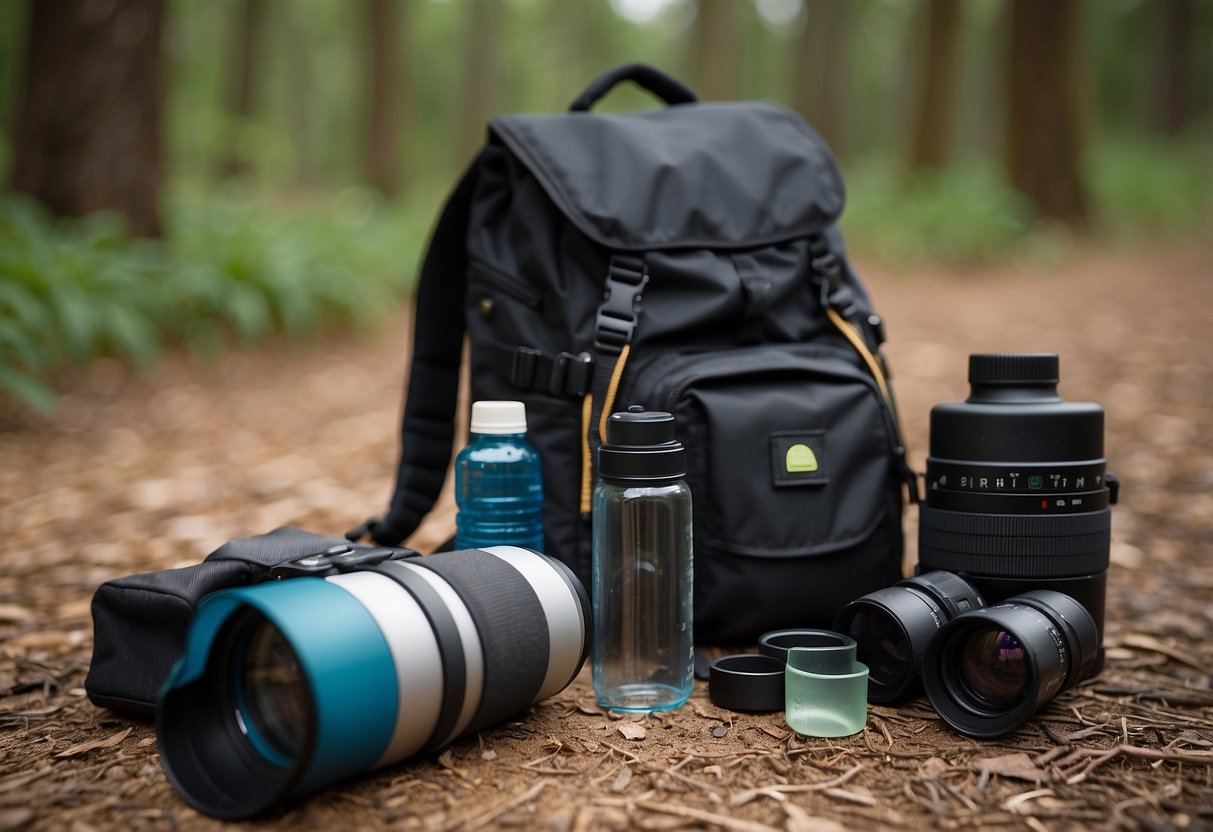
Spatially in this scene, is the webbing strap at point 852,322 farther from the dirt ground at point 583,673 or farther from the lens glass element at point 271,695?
the lens glass element at point 271,695

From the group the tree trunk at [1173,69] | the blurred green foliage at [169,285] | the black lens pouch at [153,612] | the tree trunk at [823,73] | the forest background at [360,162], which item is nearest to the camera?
the black lens pouch at [153,612]

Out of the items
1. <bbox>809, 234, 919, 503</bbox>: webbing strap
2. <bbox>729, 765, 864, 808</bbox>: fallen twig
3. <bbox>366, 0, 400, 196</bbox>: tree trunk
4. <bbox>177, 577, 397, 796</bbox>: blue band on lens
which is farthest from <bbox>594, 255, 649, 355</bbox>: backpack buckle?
<bbox>366, 0, 400, 196</bbox>: tree trunk

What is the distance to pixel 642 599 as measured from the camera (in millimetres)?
2117

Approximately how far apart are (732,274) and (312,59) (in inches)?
1094

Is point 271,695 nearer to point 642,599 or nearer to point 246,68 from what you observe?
point 642,599

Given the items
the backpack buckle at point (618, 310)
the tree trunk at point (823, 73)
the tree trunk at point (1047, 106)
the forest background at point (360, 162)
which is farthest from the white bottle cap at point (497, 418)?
the tree trunk at point (823, 73)

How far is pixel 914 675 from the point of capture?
79.9 inches

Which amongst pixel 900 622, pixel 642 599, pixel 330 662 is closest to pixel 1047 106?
pixel 900 622

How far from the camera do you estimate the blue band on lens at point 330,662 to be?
1.52m

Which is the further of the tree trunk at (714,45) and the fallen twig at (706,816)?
the tree trunk at (714,45)

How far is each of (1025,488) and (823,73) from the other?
548 inches

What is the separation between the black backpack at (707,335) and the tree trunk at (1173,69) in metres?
18.6

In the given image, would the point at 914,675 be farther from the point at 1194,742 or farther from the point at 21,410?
the point at 21,410

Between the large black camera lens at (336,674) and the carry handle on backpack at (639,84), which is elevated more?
the carry handle on backpack at (639,84)
